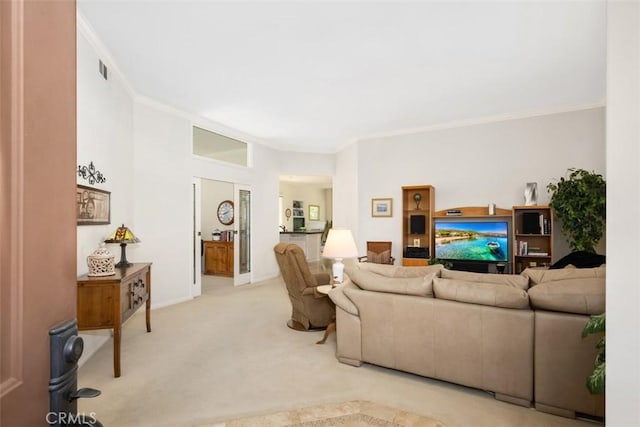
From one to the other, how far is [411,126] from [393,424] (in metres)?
5.02

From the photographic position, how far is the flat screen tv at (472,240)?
17.3 ft

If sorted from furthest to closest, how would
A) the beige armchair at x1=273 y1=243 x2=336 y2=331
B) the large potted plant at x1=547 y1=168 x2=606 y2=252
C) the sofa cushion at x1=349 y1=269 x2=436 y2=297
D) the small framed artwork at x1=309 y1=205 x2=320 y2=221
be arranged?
the small framed artwork at x1=309 y1=205 x2=320 y2=221
the large potted plant at x1=547 y1=168 x2=606 y2=252
the beige armchair at x1=273 y1=243 x2=336 y2=331
the sofa cushion at x1=349 y1=269 x2=436 y2=297

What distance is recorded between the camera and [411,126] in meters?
6.05

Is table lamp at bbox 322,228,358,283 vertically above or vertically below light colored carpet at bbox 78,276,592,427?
above

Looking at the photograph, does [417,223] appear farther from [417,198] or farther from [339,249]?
[339,249]

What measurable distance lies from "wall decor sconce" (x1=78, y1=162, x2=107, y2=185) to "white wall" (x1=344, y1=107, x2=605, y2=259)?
4390 millimetres

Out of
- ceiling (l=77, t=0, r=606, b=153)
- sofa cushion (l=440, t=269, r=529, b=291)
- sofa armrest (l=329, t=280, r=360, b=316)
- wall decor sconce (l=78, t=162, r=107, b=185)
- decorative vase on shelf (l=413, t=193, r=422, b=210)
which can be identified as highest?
ceiling (l=77, t=0, r=606, b=153)

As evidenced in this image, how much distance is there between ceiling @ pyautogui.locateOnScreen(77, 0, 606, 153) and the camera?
2.76 meters

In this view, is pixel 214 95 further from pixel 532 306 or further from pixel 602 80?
pixel 602 80

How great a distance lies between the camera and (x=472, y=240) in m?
5.44

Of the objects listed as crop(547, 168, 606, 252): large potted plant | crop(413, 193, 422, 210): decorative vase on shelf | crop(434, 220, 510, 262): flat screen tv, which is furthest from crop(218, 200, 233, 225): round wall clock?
crop(547, 168, 606, 252): large potted plant

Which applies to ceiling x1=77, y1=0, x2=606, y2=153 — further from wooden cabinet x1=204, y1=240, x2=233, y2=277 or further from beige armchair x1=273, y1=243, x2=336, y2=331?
wooden cabinet x1=204, y1=240, x2=233, y2=277

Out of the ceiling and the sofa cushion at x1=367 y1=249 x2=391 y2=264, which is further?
the sofa cushion at x1=367 y1=249 x2=391 y2=264

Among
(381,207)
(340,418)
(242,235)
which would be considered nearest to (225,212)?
(242,235)
